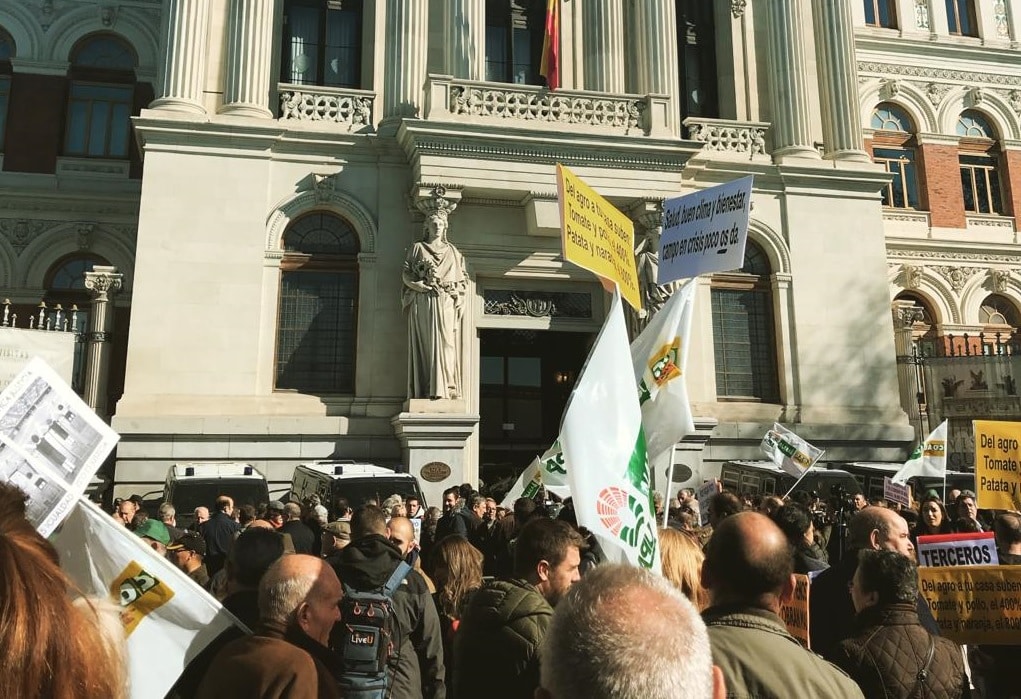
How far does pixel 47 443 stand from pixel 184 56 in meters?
16.8

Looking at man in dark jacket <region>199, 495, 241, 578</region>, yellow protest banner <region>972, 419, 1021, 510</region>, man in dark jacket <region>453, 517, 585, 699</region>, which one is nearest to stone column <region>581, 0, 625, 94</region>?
yellow protest banner <region>972, 419, 1021, 510</region>

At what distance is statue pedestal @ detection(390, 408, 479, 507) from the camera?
54.2 ft

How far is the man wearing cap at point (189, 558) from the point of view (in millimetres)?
6156

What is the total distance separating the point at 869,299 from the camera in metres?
20.4

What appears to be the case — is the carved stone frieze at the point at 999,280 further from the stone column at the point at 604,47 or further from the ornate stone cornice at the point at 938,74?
the stone column at the point at 604,47

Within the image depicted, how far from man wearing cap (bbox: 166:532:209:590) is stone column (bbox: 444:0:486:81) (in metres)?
14.5

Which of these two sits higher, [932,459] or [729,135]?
[729,135]

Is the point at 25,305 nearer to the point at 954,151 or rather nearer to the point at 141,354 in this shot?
the point at 141,354

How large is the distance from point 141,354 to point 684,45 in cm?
1598

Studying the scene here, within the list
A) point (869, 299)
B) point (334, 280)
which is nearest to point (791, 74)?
point (869, 299)

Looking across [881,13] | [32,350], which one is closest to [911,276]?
[881,13]

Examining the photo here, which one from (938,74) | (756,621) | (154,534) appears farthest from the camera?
(938,74)

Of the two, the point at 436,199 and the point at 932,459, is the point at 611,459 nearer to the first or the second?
the point at 932,459

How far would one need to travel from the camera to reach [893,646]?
3.60m
